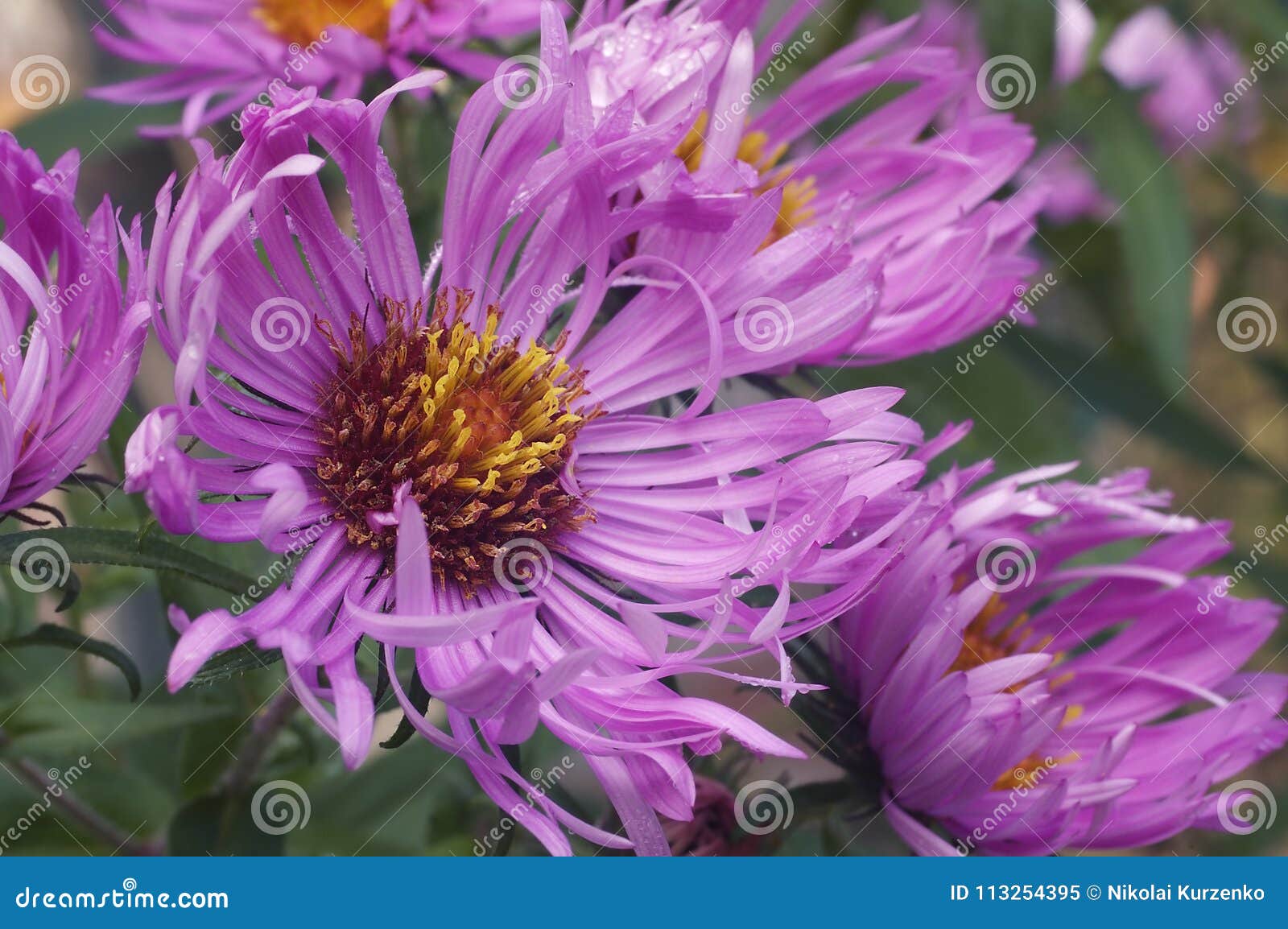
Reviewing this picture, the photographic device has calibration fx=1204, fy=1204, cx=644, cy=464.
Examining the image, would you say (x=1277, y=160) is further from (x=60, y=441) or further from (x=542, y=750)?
(x=60, y=441)

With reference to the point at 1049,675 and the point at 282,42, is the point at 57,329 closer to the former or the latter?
the point at 282,42

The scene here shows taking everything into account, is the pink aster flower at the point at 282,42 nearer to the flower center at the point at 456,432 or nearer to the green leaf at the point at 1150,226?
the flower center at the point at 456,432

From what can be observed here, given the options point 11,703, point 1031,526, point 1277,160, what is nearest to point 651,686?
point 1031,526

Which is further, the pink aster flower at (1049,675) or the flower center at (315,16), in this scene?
the flower center at (315,16)

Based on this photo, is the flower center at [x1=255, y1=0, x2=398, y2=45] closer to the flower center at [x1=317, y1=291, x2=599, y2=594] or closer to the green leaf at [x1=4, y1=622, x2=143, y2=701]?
the flower center at [x1=317, y1=291, x2=599, y2=594]

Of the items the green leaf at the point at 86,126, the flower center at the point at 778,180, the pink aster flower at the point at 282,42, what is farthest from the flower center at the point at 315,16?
the flower center at the point at 778,180

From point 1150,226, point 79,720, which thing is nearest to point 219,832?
point 79,720
